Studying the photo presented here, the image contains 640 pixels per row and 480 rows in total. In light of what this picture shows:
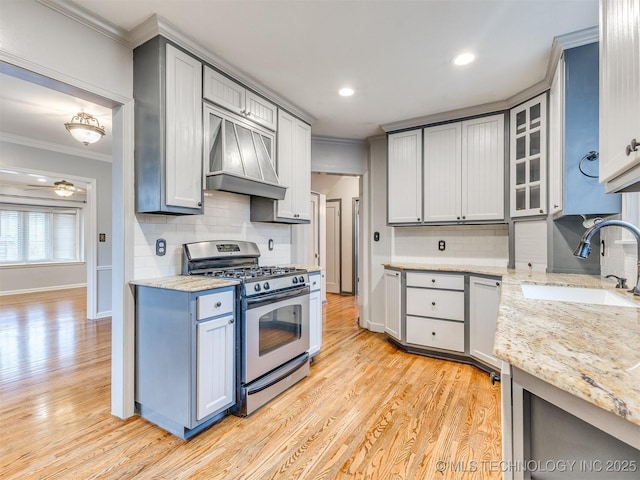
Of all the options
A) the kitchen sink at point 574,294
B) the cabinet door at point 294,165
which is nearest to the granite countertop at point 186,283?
the cabinet door at point 294,165

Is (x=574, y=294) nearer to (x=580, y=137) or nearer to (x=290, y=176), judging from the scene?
(x=580, y=137)

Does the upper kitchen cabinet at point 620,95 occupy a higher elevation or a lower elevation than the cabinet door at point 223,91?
lower

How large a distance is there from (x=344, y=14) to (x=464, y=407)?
2.73 metres

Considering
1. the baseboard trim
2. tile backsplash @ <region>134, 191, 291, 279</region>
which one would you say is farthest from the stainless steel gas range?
the baseboard trim

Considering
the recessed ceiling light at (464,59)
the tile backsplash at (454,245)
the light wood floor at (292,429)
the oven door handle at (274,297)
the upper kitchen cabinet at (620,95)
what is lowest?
the light wood floor at (292,429)

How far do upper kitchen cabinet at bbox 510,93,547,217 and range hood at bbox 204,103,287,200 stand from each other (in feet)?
7.31

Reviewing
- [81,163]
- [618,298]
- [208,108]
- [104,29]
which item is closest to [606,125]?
[618,298]

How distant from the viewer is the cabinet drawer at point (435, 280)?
Answer: 3059mm

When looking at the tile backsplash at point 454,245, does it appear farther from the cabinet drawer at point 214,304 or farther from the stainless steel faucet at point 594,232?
the cabinet drawer at point 214,304

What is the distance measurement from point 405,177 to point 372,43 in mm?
1729

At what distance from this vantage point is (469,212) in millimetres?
3299

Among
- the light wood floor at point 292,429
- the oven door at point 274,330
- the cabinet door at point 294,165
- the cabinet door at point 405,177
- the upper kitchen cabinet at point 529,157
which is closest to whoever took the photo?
the light wood floor at point 292,429

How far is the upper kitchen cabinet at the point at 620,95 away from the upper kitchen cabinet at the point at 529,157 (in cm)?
181

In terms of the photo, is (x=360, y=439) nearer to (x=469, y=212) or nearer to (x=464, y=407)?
(x=464, y=407)
